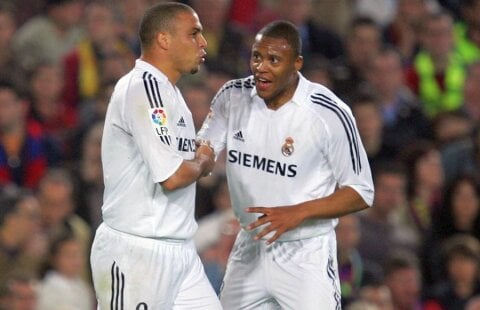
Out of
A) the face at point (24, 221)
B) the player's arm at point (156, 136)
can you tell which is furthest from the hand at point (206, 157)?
the face at point (24, 221)

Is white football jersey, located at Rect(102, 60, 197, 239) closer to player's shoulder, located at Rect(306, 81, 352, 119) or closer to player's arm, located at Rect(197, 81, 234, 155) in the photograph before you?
player's arm, located at Rect(197, 81, 234, 155)

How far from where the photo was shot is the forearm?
686 cm

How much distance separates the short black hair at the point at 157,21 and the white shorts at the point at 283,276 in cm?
134

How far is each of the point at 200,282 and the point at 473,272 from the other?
4.10 m

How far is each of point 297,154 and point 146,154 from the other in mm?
1018

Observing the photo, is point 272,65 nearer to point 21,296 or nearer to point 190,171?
point 190,171

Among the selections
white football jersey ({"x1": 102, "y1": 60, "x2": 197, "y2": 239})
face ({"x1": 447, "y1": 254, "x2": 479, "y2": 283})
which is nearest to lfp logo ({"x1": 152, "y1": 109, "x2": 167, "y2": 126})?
white football jersey ({"x1": 102, "y1": 60, "x2": 197, "y2": 239})

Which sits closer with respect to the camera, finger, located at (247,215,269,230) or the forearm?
finger, located at (247,215,269,230)

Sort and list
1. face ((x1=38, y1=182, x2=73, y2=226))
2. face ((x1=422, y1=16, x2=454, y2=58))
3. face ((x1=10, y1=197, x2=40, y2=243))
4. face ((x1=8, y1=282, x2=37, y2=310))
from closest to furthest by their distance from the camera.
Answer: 1. face ((x1=8, y1=282, x2=37, y2=310))
2. face ((x1=10, y1=197, x2=40, y2=243))
3. face ((x1=38, y1=182, x2=73, y2=226))
4. face ((x1=422, y1=16, x2=454, y2=58))

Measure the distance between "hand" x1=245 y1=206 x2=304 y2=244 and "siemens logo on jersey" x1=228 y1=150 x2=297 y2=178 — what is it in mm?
303

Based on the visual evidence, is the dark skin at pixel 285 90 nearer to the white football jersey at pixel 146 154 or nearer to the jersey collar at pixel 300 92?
the jersey collar at pixel 300 92

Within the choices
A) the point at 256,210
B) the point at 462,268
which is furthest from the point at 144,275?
the point at 462,268

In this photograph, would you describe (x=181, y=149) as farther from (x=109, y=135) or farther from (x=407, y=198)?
(x=407, y=198)

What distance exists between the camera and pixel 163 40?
6562 millimetres
